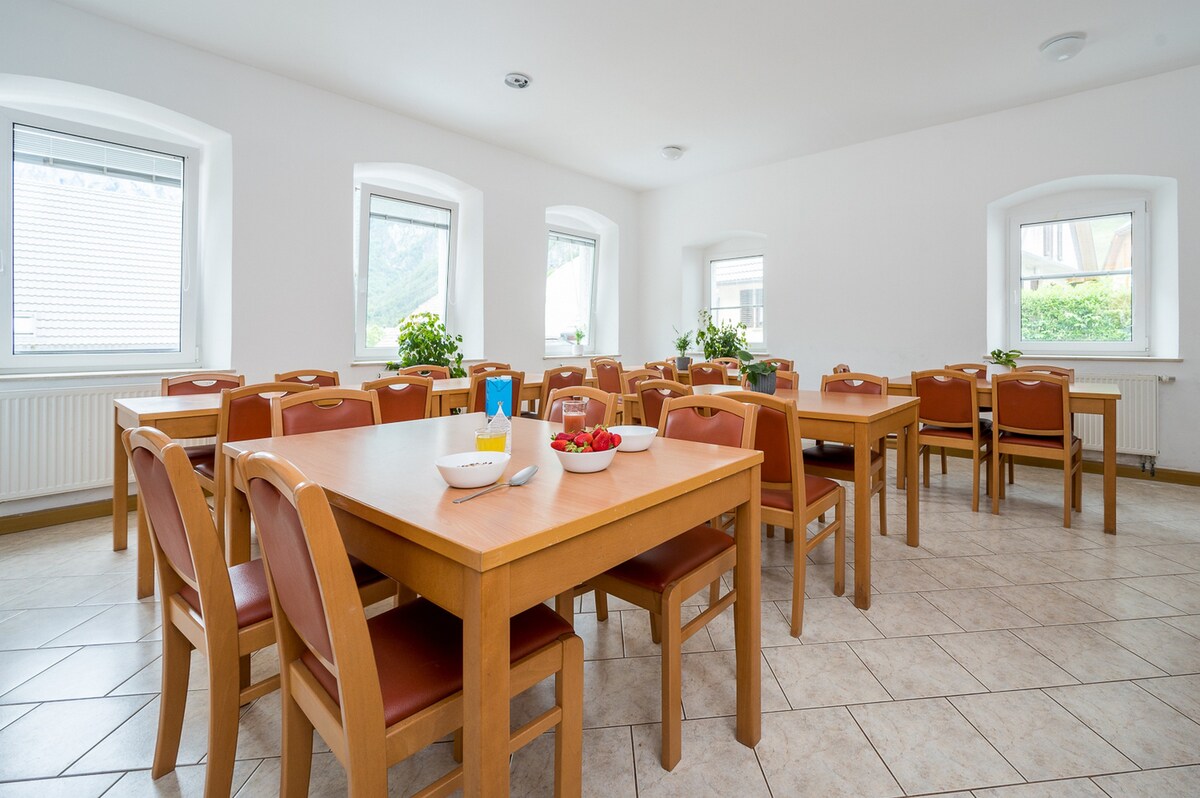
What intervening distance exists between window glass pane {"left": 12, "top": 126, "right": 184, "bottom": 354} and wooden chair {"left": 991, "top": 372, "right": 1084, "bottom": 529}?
17.4 ft

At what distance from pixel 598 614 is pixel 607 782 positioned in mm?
755

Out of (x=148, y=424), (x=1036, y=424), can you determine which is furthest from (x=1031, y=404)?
(x=148, y=424)

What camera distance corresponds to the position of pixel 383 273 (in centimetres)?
486

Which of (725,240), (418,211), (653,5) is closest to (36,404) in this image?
(418,211)

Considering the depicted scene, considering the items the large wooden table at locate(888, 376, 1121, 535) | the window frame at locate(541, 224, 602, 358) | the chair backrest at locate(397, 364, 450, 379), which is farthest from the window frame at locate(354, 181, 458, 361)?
the large wooden table at locate(888, 376, 1121, 535)

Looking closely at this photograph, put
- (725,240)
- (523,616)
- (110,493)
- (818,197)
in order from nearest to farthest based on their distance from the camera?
(523,616) → (110,493) → (818,197) → (725,240)

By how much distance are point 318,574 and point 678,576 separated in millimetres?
818

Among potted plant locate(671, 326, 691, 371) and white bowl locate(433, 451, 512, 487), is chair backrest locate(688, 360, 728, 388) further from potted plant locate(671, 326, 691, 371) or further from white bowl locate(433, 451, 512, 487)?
white bowl locate(433, 451, 512, 487)

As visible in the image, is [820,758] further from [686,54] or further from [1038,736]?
[686,54]


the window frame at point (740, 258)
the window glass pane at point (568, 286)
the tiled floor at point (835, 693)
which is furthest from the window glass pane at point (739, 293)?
the tiled floor at point (835, 693)

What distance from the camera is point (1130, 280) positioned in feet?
14.3

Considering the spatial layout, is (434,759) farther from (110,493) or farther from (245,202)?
(245,202)

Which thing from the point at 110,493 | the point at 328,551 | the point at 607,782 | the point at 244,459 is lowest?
the point at 607,782

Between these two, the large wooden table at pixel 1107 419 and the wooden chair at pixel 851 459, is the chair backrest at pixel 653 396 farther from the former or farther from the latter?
the large wooden table at pixel 1107 419
